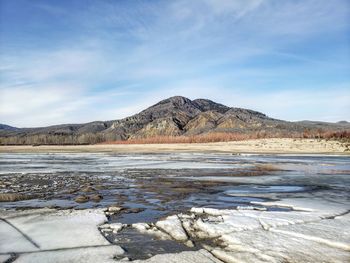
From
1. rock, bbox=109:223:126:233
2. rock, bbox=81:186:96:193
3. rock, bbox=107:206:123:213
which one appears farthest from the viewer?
rock, bbox=81:186:96:193

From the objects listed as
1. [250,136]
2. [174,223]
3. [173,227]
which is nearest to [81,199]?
[174,223]

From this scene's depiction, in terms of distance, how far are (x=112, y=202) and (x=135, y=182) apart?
4.04 metres

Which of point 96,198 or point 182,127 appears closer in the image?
point 96,198

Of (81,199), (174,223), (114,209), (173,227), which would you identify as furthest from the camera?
(81,199)

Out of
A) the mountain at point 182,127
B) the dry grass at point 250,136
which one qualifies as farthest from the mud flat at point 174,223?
the mountain at point 182,127

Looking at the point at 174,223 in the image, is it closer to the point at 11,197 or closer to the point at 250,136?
the point at 11,197

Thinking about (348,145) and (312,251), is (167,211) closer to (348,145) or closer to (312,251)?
(312,251)

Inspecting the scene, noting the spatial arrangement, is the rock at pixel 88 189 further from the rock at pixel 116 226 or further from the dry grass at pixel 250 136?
the dry grass at pixel 250 136

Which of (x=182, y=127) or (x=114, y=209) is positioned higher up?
(x=182, y=127)

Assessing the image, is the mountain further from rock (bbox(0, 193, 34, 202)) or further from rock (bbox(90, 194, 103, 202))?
rock (bbox(0, 193, 34, 202))

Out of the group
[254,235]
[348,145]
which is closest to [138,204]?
[254,235]

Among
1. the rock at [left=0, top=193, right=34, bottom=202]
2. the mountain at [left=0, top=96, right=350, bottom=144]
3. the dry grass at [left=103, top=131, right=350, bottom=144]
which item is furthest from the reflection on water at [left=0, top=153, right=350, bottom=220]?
the mountain at [left=0, top=96, right=350, bottom=144]

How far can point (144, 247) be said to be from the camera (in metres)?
5.50

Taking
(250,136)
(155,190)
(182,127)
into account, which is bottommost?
(155,190)
